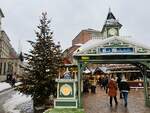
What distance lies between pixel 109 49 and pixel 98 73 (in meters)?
30.4

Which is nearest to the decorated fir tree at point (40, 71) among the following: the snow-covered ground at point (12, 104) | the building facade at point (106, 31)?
the snow-covered ground at point (12, 104)

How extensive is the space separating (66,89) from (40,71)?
3498mm

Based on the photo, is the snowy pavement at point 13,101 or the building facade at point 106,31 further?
the building facade at point 106,31

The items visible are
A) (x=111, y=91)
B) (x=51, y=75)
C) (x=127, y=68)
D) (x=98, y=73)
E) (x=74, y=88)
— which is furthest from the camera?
(x=98, y=73)

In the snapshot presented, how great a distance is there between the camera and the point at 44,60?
20.4 meters

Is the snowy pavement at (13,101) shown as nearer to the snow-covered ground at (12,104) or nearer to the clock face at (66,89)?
the snow-covered ground at (12,104)

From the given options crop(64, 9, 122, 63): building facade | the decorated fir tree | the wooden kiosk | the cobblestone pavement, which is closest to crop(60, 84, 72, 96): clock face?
the wooden kiosk

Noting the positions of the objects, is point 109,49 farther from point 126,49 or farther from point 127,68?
point 127,68

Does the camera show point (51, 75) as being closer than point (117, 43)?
No

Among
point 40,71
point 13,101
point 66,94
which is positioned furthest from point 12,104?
point 66,94

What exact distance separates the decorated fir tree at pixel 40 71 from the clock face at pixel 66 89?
2898mm

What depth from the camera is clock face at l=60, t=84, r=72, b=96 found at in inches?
676

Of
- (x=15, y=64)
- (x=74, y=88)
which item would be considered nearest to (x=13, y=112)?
(x=74, y=88)

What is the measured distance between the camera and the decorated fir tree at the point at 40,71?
20000 mm
